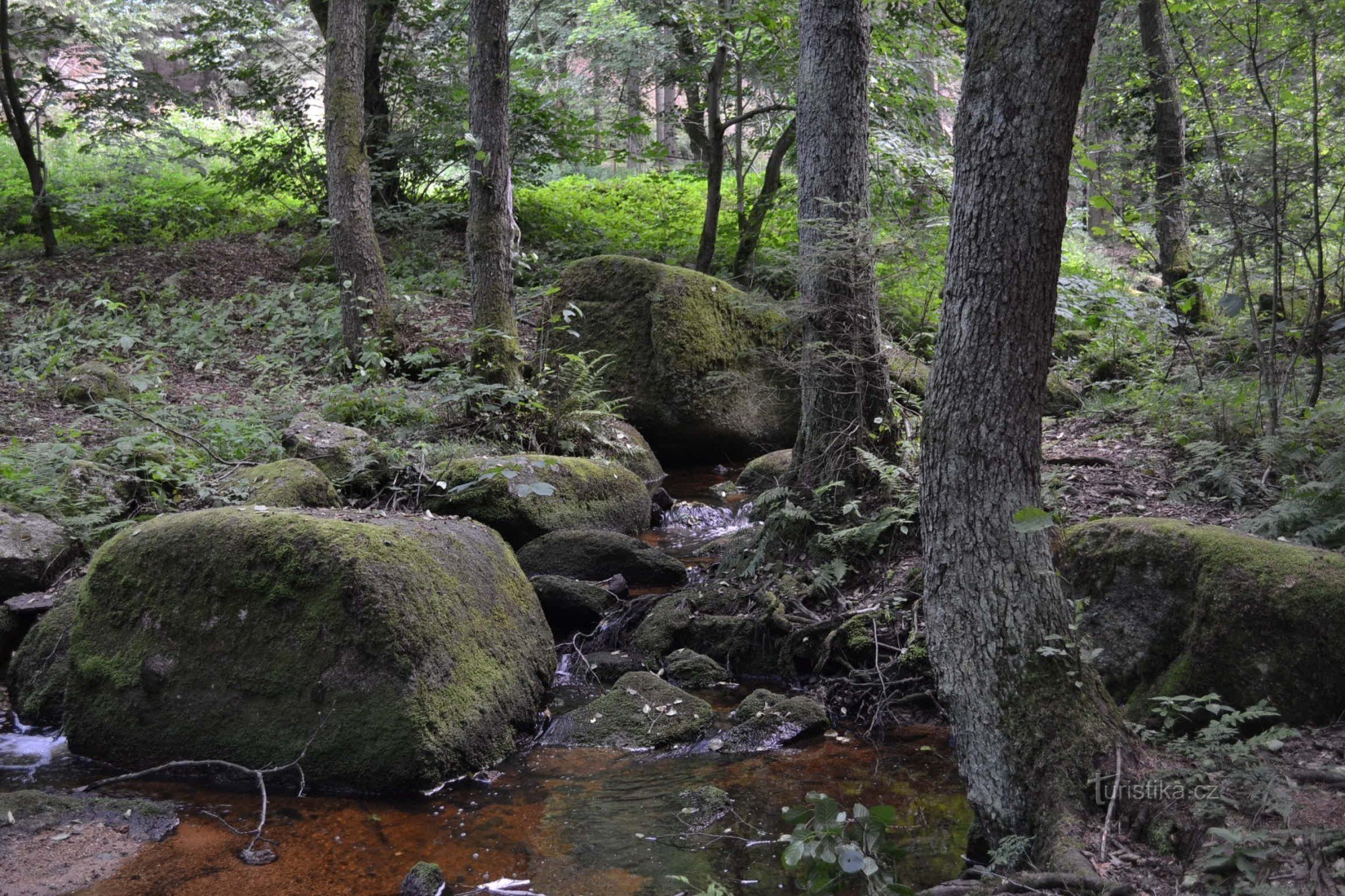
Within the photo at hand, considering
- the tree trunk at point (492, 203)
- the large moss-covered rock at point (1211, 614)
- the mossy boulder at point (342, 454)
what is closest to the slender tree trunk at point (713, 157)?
the tree trunk at point (492, 203)

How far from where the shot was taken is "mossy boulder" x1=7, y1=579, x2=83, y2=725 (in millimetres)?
5336

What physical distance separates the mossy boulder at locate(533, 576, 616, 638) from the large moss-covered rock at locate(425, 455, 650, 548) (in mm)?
655

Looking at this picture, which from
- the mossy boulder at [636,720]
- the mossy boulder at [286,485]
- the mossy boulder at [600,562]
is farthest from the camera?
the mossy boulder at [600,562]

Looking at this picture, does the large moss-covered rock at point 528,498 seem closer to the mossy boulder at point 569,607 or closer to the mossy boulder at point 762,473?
the mossy boulder at point 569,607

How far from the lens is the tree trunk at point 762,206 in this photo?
13.8 m

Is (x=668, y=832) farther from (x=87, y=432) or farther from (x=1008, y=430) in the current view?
(x=87, y=432)

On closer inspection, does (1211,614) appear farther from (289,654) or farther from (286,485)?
(286,485)

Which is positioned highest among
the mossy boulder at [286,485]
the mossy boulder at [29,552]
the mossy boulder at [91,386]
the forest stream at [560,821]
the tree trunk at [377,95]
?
the tree trunk at [377,95]

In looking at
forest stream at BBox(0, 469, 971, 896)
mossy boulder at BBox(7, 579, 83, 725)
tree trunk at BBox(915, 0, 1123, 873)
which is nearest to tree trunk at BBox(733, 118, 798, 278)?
forest stream at BBox(0, 469, 971, 896)

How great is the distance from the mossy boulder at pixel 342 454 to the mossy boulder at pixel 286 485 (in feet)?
1.24

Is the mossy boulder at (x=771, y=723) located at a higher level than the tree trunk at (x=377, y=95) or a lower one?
lower

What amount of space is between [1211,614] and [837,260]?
3350 mm

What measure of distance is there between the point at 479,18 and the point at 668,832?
26.7ft

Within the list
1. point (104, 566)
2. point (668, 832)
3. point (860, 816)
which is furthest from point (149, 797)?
point (860, 816)
